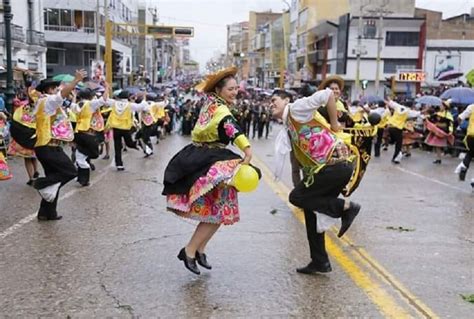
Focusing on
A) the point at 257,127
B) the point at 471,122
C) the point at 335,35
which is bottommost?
the point at 257,127

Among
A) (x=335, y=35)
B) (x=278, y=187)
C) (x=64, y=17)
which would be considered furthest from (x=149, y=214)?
(x=335, y=35)

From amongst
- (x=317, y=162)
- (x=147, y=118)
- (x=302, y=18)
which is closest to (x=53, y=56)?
(x=302, y=18)

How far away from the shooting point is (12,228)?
23.4 feet

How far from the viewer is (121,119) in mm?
13578

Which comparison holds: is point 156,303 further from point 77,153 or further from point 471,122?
point 471,122

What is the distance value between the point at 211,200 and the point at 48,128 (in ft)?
10.6

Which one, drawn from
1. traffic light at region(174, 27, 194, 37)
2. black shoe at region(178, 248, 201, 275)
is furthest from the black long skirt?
traffic light at region(174, 27, 194, 37)

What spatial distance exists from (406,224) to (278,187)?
10.8ft

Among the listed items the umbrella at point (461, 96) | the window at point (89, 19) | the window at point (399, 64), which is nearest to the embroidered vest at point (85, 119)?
the umbrella at point (461, 96)

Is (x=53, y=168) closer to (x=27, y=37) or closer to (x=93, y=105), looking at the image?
(x=93, y=105)

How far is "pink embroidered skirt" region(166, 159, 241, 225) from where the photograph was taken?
5035 mm

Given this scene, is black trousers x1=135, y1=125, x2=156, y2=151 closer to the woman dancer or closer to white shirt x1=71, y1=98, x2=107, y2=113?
white shirt x1=71, y1=98, x2=107, y2=113

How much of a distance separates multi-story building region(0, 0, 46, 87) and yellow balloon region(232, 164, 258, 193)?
88.6 feet

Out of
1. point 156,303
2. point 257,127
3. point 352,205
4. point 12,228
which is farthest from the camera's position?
point 257,127
